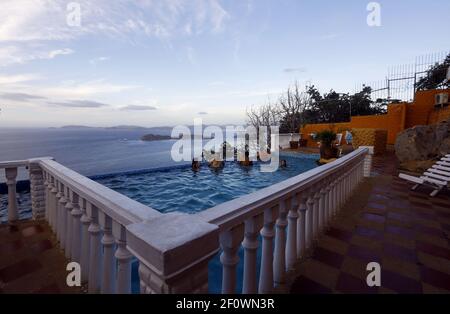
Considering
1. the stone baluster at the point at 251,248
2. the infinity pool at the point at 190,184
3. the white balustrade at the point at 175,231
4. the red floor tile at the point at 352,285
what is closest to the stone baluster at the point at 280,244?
the white balustrade at the point at 175,231

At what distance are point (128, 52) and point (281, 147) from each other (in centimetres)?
1138

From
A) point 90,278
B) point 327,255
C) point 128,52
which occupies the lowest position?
point 327,255

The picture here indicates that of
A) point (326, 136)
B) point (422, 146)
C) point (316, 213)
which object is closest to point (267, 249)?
point (316, 213)

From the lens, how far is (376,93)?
54.9 feet

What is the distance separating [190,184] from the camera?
6863 mm

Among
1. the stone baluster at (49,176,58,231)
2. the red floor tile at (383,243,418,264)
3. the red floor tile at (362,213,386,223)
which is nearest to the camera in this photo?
the red floor tile at (383,243,418,264)

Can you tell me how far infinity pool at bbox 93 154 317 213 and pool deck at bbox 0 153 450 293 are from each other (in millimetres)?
2625

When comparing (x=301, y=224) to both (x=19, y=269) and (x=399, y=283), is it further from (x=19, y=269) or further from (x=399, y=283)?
(x=19, y=269)

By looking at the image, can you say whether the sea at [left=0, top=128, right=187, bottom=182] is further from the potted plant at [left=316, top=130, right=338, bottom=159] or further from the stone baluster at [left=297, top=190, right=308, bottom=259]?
the potted plant at [left=316, top=130, right=338, bottom=159]

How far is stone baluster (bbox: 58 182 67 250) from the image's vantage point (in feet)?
6.52

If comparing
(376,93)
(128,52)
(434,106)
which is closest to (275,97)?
(376,93)

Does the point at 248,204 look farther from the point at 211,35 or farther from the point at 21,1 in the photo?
the point at 211,35

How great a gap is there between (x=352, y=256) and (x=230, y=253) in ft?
5.28

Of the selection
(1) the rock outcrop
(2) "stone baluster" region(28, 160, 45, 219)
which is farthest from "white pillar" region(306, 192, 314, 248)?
(1) the rock outcrop
